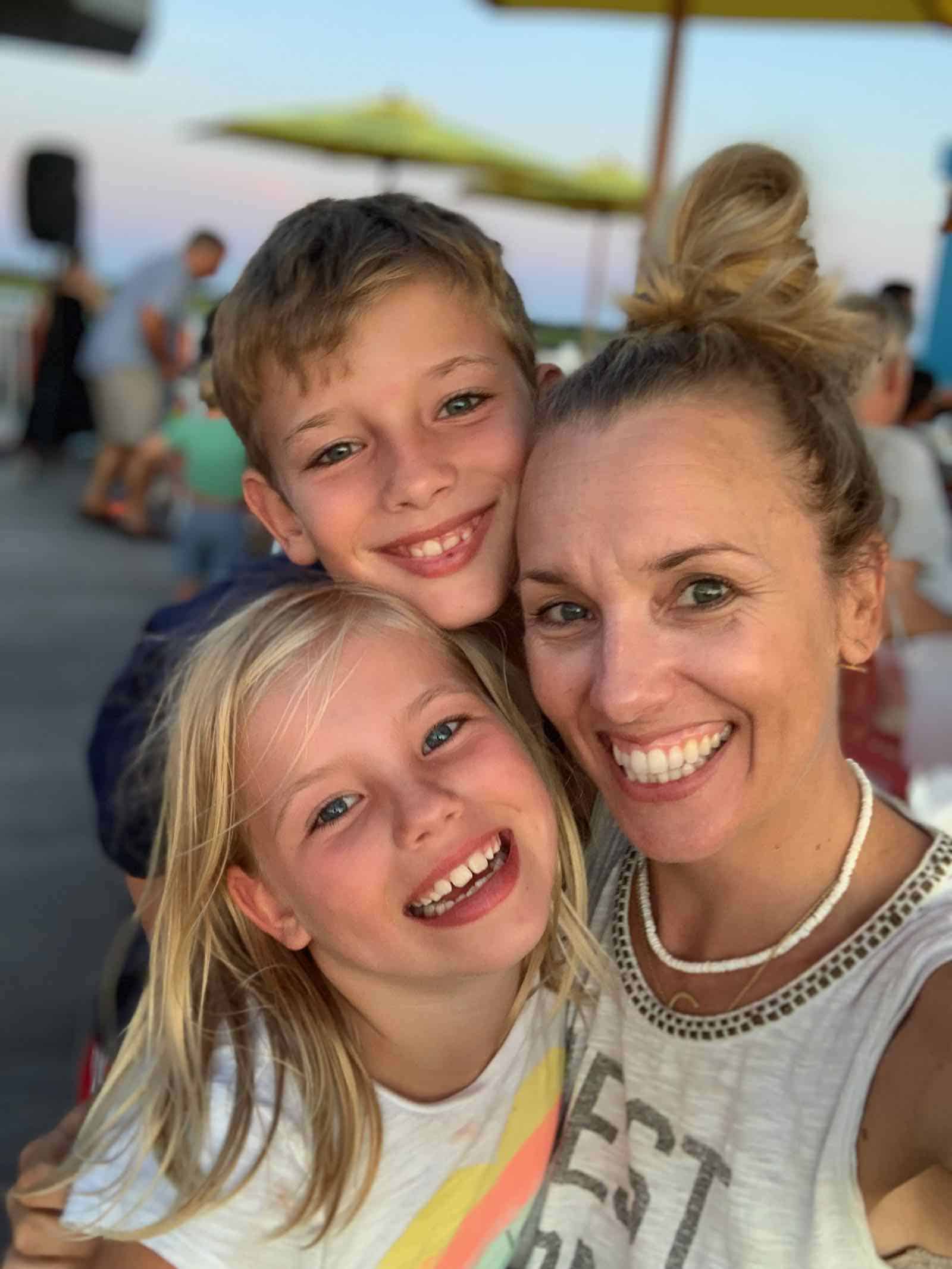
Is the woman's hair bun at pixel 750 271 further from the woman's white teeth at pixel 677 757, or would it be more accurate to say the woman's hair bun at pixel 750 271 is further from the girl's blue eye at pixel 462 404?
the woman's white teeth at pixel 677 757

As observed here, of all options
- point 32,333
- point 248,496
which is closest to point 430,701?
point 248,496

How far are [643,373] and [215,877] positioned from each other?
890 mm

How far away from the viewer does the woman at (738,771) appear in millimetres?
1219

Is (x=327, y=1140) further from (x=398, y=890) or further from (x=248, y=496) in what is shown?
(x=248, y=496)

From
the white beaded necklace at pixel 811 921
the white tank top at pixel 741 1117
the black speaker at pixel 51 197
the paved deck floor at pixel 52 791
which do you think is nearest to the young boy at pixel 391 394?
the white beaded necklace at pixel 811 921

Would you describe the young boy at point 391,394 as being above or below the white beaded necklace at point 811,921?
above

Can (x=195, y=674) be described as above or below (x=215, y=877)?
above

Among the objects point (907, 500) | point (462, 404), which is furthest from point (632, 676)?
point (907, 500)

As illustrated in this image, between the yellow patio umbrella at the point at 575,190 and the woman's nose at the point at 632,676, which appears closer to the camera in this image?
the woman's nose at the point at 632,676

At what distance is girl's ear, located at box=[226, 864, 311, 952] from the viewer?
159cm

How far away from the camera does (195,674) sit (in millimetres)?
1670

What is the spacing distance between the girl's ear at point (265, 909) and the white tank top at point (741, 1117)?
1.37 ft

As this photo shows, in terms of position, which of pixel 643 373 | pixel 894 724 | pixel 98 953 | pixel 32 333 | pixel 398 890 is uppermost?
pixel 643 373

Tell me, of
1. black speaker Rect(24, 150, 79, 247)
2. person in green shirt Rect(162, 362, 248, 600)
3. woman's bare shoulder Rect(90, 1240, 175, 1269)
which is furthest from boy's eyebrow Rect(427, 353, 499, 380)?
black speaker Rect(24, 150, 79, 247)
